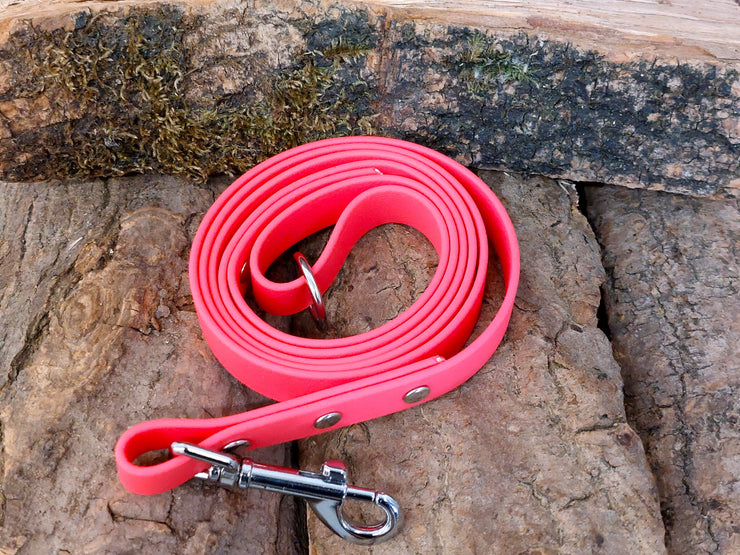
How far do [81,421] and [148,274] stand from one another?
0.50 meters

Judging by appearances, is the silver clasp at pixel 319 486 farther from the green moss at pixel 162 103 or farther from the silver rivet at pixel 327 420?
the green moss at pixel 162 103

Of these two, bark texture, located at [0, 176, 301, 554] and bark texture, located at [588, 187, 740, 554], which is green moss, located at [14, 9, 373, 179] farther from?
bark texture, located at [588, 187, 740, 554]

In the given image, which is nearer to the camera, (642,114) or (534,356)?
(534,356)

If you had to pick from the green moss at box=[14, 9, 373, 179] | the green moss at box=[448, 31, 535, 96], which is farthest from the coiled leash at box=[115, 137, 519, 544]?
the green moss at box=[448, 31, 535, 96]

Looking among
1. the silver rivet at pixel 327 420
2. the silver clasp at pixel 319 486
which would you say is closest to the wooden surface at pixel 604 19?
the silver rivet at pixel 327 420

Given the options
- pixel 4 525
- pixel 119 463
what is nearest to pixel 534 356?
pixel 119 463

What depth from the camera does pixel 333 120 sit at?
2.41m

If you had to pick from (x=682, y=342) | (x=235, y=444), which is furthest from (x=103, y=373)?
(x=682, y=342)

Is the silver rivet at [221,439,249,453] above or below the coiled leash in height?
below

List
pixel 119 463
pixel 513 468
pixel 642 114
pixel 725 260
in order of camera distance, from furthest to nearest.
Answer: pixel 725 260 < pixel 642 114 < pixel 513 468 < pixel 119 463

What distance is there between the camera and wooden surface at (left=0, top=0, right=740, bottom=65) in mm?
2191

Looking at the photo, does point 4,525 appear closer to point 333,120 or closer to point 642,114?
point 333,120

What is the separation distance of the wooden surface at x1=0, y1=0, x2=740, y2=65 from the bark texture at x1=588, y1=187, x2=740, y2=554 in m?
0.58

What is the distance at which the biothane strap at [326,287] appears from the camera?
197 centimetres
